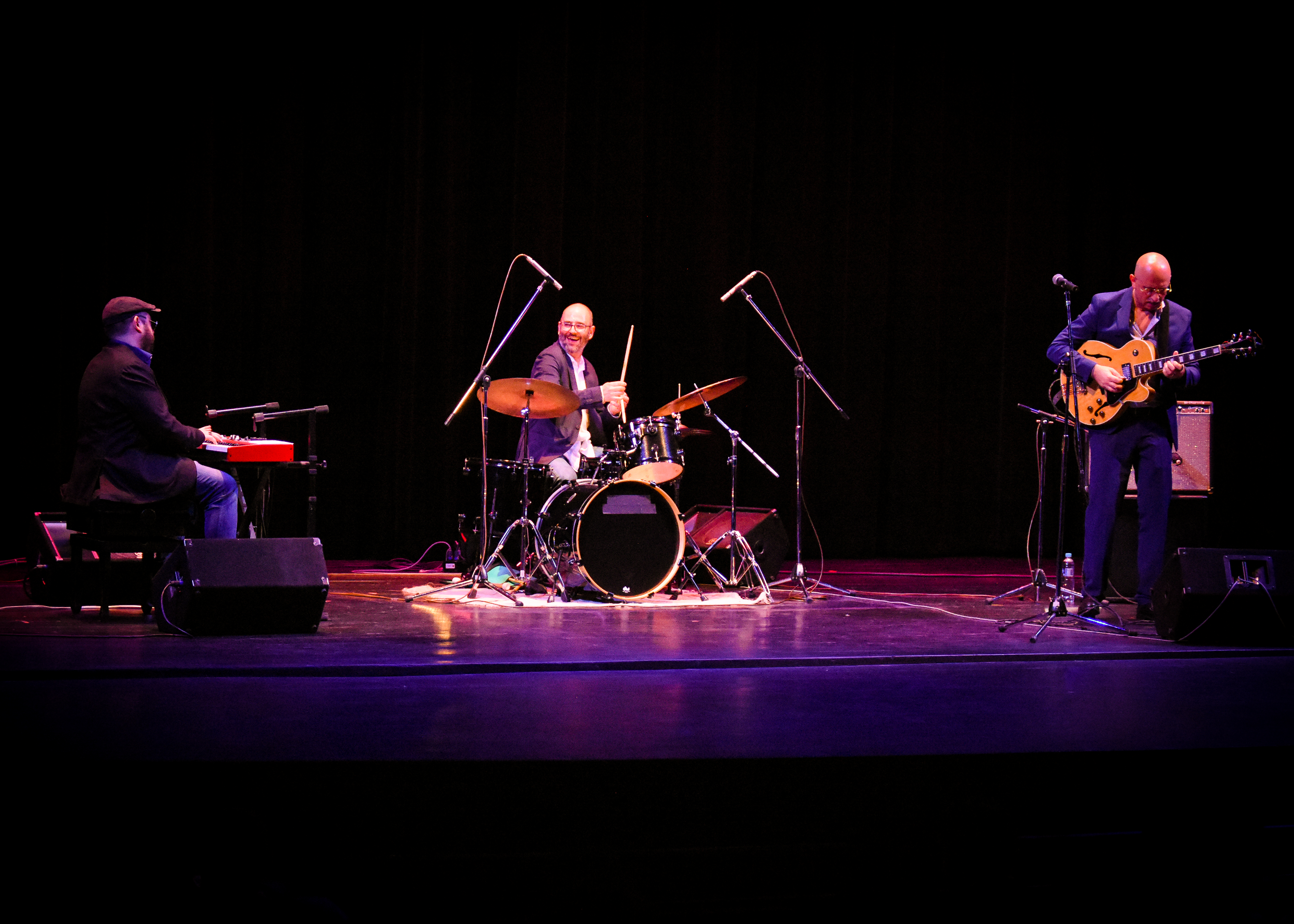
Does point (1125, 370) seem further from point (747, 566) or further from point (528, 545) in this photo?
point (528, 545)

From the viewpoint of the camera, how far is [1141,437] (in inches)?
202

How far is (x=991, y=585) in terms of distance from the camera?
671cm

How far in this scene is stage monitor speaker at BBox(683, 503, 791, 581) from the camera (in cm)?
645

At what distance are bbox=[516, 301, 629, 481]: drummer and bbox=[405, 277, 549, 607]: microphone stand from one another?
174 mm

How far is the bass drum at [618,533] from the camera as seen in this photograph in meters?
5.55

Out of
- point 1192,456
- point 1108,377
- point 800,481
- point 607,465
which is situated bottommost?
point 800,481

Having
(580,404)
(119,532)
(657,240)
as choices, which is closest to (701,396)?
(580,404)

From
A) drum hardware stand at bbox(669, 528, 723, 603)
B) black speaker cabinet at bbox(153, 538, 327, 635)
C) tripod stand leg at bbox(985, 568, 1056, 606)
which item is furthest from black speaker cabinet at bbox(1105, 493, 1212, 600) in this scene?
black speaker cabinet at bbox(153, 538, 327, 635)

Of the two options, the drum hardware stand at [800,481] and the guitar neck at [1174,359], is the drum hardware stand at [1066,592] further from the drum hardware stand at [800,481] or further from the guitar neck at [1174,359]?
the drum hardware stand at [800,481]

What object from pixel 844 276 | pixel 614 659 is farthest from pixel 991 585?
pixel 614 659

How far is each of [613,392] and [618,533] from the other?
0.71 meters

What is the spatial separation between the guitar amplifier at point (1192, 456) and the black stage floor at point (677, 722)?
131cm

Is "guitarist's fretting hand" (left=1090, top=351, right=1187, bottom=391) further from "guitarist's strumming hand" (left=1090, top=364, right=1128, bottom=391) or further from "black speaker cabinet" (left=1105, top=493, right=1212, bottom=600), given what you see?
"black speaker cabinet" (left=1105, top=493, right=1212, bottom=600)

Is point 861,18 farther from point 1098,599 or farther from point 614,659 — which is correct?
point 614,659
